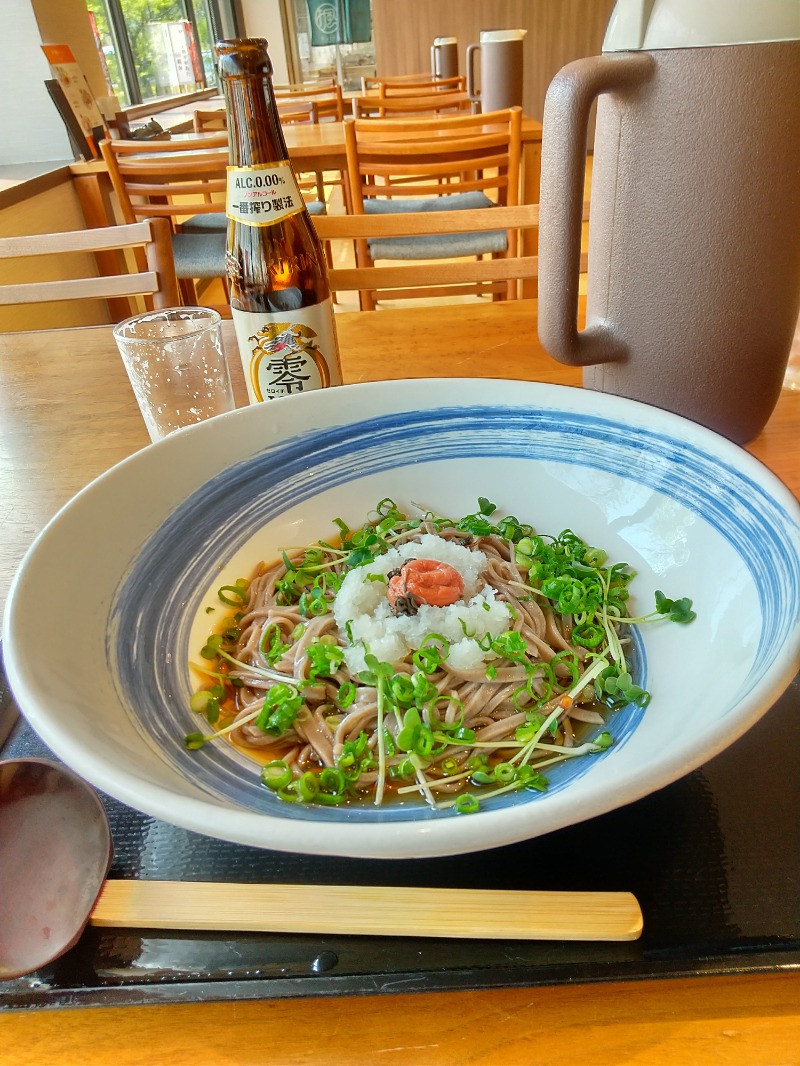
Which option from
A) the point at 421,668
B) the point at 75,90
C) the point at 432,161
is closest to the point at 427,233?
the point at 421,668

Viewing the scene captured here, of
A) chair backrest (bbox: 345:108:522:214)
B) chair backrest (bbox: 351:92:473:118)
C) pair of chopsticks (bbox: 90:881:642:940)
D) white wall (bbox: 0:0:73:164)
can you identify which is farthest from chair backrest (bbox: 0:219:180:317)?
white wall (bbox: 0:0:73:164)

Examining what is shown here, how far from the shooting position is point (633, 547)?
2.44 feet

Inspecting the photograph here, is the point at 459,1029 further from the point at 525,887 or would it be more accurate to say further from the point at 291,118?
the point at 291,118

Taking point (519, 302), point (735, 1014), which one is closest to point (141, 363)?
point (519, 302)

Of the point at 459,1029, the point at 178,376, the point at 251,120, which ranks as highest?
the point at 251,120

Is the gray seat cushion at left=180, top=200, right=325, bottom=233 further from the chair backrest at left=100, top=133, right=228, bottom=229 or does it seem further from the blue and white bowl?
the blue and white bowl

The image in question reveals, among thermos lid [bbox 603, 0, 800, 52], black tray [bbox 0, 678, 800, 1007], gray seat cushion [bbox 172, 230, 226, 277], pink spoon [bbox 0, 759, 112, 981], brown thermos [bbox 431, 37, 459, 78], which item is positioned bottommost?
gray seat cushion [bbox 172, 230, 226, 277]

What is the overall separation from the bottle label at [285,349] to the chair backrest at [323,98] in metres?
4.15

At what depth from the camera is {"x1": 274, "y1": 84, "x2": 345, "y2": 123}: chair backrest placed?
180 inches

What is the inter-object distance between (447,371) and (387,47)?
7735 mm

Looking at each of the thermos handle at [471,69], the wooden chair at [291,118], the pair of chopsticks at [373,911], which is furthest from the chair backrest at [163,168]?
the pair of chopsticks at [373,911]

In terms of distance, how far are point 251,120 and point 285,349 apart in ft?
0.94

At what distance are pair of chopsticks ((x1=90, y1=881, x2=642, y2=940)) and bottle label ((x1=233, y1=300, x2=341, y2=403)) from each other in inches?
24.4

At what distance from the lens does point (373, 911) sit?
48 cm
